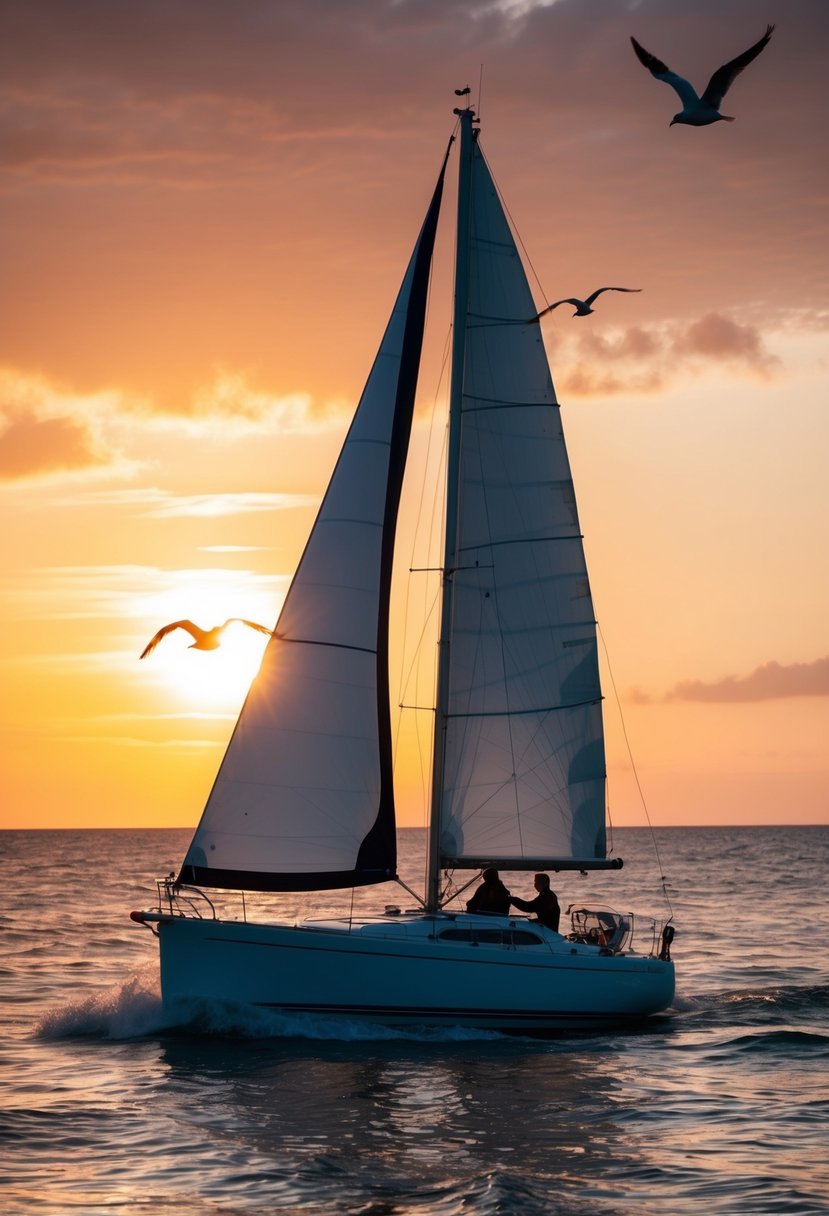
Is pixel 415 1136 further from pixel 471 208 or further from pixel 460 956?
pixel 471 208

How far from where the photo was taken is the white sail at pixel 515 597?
24172mm

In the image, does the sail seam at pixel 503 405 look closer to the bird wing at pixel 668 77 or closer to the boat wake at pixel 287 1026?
the bird wing at pixel 668 77

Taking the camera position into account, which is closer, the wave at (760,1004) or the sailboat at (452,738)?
the sailboat at (452,738)

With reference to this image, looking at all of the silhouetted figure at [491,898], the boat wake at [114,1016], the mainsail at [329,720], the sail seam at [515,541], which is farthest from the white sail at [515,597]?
the boat wake at [114,1016]

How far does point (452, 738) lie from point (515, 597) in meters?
2.57

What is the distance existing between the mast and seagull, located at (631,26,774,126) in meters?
6.15

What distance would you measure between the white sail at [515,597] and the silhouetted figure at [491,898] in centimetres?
52

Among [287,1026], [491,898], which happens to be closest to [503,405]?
[491,898]

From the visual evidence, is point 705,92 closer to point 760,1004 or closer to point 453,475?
point 453,475

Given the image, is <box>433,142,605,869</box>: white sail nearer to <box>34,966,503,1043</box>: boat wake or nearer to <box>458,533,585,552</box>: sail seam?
<box>458,533,585,552</box>: sail seam

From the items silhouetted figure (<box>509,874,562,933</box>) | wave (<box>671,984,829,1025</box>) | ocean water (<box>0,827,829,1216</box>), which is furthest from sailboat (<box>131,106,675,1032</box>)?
wave (<box>671,984,829,1025</box>)

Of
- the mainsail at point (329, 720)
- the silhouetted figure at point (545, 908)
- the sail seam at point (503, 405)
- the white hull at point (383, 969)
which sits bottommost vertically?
the white hull at point (383, 969)

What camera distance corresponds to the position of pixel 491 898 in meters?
23.7

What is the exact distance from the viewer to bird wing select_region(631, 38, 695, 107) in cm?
1822
